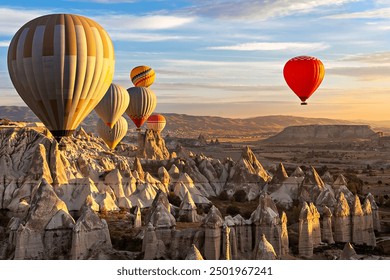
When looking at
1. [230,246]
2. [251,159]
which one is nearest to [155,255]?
[230,246]

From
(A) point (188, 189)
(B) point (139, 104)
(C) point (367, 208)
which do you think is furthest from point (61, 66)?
(B) point (139, 104)

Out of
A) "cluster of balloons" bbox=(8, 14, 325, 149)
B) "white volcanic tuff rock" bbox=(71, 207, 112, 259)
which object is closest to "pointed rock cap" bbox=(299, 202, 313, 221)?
"white volcanic tuff rock" bbox=(71, 207, 112, 259)

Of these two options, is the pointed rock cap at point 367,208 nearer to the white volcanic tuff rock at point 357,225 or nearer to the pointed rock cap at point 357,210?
the pointed rock cap at point 357,210

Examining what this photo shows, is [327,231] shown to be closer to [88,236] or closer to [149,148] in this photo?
[88,236]

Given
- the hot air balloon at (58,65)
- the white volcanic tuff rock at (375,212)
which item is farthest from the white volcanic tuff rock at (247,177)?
the hot air balloon at (58,65)

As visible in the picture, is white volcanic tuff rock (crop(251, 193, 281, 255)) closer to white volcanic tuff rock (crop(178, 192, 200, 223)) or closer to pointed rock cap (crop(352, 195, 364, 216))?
pointed rock cap (crop(352, 195, 364, 216))
